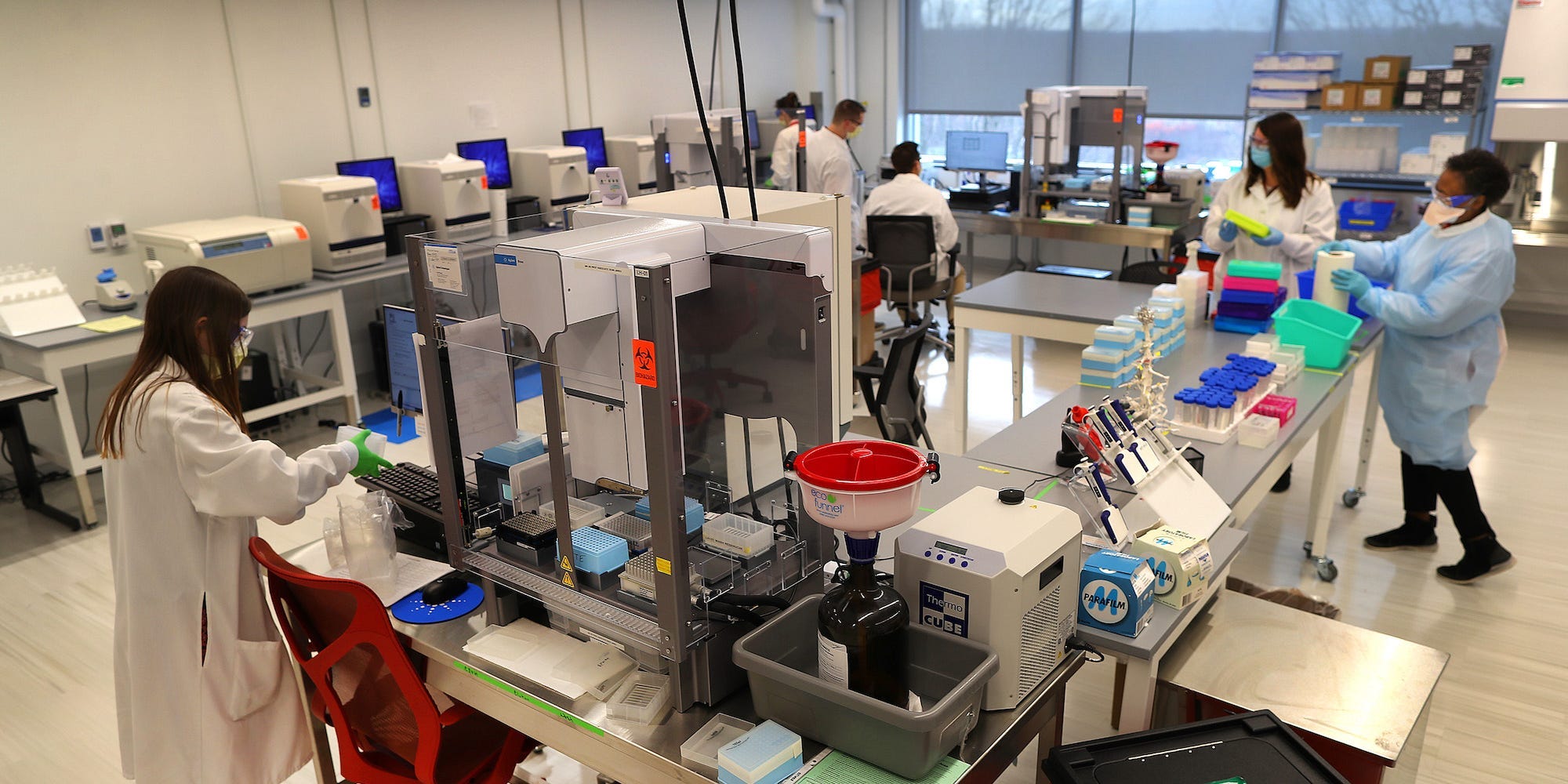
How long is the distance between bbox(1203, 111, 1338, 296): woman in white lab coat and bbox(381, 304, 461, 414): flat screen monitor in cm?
282

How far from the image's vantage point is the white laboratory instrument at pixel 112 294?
4227 millimetres

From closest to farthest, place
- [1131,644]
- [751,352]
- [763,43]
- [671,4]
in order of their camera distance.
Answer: [751,352] < [1131,644] < [671,4] < [763,43]

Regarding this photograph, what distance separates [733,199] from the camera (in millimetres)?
2035

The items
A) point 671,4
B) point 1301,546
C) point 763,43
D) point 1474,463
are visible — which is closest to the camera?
point 1301,546

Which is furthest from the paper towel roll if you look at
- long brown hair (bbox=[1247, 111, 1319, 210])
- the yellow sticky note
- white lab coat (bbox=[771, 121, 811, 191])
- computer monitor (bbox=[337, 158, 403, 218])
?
the yellow sticky note

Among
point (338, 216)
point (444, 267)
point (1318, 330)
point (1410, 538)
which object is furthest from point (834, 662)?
point (338, 216)

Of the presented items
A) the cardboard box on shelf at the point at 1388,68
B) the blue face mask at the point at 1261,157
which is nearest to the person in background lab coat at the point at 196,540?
the blue face mask at the point at 1261,157

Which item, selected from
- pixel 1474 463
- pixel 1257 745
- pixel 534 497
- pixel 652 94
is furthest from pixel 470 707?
pixel 652 94

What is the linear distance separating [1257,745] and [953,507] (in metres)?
0.57

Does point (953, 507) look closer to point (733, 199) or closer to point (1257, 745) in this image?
point (1257, 745)

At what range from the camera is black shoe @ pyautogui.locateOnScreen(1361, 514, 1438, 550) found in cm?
346

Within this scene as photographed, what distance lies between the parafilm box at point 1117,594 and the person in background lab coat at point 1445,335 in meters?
1.92

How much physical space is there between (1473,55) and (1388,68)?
0.41m

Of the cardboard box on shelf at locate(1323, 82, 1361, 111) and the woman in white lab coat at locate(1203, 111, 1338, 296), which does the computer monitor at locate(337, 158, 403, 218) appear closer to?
the woman in white lab coat at locate(1203, 111, 1338, 296)
